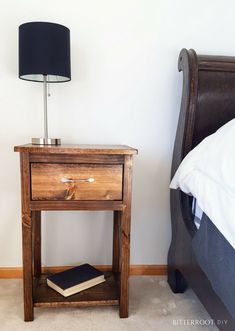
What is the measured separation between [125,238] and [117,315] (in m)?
0.33

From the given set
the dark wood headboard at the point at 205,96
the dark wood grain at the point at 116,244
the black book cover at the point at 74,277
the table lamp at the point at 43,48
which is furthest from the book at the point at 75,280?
the table lamp at the point at 43,48

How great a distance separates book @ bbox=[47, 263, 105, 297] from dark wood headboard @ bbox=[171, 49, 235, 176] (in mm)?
660

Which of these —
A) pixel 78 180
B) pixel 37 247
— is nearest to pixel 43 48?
pixel 78 180

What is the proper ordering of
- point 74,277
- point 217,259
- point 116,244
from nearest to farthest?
point 217,259 → point 74,277 → point 116,244

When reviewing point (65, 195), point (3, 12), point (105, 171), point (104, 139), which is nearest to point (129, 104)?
point (104, 139)

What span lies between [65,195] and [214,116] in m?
0.71

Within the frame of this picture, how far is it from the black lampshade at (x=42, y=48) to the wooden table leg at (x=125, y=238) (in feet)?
1.50

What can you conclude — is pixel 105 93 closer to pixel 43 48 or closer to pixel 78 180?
pixel 43 48

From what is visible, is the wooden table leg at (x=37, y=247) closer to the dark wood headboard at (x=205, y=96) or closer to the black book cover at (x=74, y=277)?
the black book cover at (x=74, y=277)

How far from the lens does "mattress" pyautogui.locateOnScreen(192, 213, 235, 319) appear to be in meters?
0.71

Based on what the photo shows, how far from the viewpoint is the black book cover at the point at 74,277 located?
45.5 inches

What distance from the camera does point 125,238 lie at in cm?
105

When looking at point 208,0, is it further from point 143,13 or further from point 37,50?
point 37,50

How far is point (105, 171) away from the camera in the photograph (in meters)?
1.01
